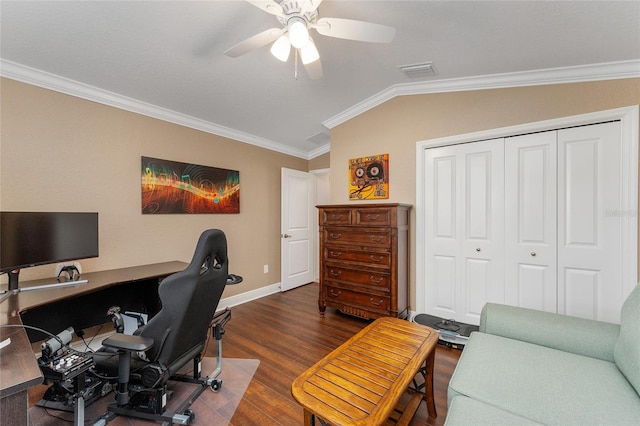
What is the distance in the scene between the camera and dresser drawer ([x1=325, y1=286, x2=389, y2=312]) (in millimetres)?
2838

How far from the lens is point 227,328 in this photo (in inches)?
116

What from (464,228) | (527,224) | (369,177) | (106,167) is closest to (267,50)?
(369,177)

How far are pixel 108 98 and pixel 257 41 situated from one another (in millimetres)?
2010

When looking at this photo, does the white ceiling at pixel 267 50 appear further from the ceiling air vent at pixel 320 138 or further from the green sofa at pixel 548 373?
the green sofa at pixel 548 373

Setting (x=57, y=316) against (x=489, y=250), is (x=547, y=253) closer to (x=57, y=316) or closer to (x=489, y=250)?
(x=489, y=250)

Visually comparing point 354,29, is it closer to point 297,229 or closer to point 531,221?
point 531,221

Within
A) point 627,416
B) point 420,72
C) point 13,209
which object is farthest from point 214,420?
point 420,72

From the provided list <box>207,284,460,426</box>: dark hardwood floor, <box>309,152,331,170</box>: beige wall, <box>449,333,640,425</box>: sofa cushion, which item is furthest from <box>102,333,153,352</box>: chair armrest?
<box>309,152,331,170</box>: beige wall

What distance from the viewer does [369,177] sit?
11.1ft

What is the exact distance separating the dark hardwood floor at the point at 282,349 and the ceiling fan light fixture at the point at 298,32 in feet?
7.56

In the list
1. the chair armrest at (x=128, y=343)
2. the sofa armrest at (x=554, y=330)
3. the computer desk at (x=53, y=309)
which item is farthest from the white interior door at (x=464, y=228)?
the computer desk at (x=53, y=309)

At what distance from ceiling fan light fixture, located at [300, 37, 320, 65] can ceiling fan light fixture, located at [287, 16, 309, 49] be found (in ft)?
0.28

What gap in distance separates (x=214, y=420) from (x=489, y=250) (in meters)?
2.82

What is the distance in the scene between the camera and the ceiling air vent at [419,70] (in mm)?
2438
